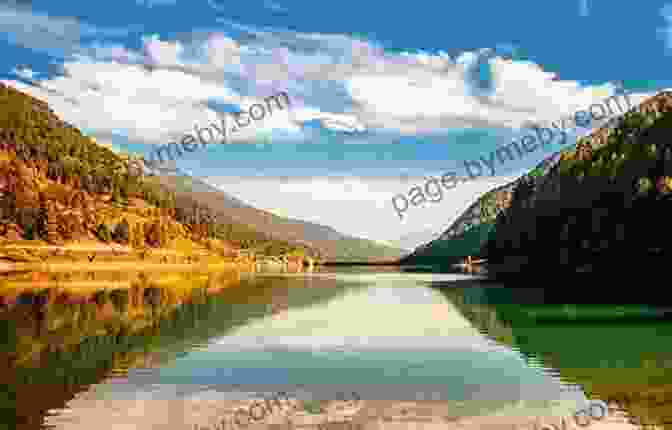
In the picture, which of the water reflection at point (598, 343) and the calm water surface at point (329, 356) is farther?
the water reflection at point (598, 343)

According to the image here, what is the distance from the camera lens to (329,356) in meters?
49.7

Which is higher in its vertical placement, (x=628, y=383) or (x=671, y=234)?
(x=671, y=234)

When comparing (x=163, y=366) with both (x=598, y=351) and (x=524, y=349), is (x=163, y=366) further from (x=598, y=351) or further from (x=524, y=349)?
(x=598, y=351)

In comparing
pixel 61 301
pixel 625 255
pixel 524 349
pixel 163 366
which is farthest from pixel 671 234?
pixel 163 366

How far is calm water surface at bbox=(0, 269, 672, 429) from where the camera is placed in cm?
3484

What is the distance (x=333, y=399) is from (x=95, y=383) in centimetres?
1295

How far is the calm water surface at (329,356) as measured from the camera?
3484 centimetres

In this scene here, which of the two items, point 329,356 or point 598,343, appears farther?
point 598,343

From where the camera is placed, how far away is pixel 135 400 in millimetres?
33375

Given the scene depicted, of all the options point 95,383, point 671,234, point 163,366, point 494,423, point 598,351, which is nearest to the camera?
point 494,423

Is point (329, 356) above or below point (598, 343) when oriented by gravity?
below

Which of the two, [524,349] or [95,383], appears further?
[524,349]

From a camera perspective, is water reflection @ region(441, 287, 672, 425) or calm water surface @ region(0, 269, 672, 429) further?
water reflection @ region(441, 287, 672, 425)

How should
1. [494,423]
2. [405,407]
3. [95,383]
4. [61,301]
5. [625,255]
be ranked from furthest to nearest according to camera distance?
[625,255]
[61,301]
[95,383]
[405,407]
[494,423]
